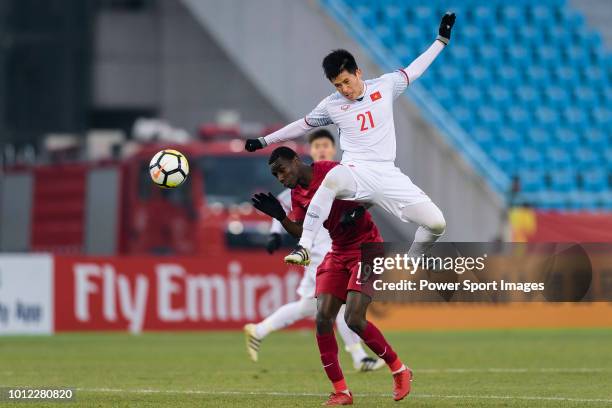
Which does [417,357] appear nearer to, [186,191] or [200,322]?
[200,322]

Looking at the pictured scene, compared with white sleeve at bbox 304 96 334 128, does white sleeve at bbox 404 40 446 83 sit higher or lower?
higher

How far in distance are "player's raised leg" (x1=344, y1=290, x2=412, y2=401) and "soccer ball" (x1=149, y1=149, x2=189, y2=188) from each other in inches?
74.0

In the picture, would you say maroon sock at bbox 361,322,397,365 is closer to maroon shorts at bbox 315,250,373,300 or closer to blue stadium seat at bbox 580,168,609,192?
maroon shorts at bbox 315,250,373,300

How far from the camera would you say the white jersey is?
9.79 metres

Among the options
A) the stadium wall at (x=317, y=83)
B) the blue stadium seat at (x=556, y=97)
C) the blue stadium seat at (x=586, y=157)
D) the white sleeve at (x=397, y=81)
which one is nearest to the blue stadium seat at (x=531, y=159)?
the blue stadium seat at (x=586, y=157)

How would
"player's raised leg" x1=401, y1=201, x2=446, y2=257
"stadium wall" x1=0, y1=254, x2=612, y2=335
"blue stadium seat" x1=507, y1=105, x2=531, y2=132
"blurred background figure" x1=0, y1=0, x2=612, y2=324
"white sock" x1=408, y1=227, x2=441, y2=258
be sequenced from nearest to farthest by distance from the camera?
"player's raised leg" x1=401, y1=201, x2=446, y2=257 < "white sock" x1=408, y1=227, x2=441, y2=258 < "stadium wall" x1=0, y1=254, x2=612, y2=335 < "blurred background figure" x1=0, y1=0, x2=612, y2=324 < "blue stadium seat" x1=507, y1=105, x2=531, y2=132

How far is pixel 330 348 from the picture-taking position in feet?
31.0

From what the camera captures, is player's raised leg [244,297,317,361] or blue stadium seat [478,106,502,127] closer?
player's raised leg [244,297,317,361]

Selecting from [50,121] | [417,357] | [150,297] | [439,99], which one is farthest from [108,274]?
[50,121]

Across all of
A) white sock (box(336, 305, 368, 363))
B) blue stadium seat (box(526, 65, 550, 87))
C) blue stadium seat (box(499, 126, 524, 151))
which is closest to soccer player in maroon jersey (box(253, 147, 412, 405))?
white sock (box(336, 305, 368, 363))

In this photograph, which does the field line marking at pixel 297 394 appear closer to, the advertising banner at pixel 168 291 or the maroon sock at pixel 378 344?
the maroon sock at pixel 378 344

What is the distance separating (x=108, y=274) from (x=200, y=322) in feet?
4.99

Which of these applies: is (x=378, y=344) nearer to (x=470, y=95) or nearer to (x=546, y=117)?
(x=470, y=95)

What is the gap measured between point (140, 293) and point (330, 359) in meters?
10.5
